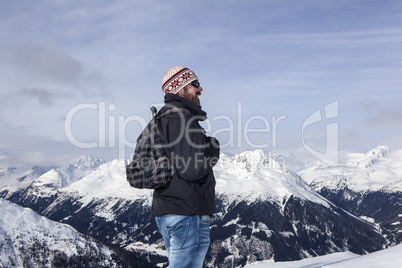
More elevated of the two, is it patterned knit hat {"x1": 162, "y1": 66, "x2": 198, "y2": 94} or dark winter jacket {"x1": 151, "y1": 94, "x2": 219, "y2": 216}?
patterned knit hat {"x1": 162, "y1": 66, "x2": 198, "y2": 94}

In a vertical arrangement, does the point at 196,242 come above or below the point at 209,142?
below

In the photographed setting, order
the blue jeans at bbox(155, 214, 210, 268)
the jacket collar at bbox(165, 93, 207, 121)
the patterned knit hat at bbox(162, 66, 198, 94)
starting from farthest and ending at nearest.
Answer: the patterned knit hat at bbox(162, 66, 198, 94) → the jacket collar at bbox(165, 93, 207, 121) → the blue jeans at bbox(155, 214, 210, 268)

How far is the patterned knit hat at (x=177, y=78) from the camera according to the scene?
694cm

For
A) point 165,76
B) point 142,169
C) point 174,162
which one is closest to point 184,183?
point 174,162

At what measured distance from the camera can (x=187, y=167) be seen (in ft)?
19.9

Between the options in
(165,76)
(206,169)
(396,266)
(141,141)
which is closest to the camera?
(206,169)

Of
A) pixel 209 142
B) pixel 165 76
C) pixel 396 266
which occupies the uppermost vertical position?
pixel 165 76

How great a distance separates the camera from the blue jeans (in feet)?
20.3

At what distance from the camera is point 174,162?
20.5ft

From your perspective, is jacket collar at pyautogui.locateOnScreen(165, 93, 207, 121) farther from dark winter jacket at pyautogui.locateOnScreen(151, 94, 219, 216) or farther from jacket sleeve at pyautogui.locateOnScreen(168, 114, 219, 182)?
jacket sleeve at pyautogui.locateOnScreen(168, 114, 219, 182)

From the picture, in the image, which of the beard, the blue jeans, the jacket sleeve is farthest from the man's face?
the blue jeans

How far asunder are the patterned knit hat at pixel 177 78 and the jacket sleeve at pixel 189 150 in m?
0.90

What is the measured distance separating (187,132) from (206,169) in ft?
2.26

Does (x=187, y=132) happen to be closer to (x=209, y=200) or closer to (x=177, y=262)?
(x=209, y=200)
